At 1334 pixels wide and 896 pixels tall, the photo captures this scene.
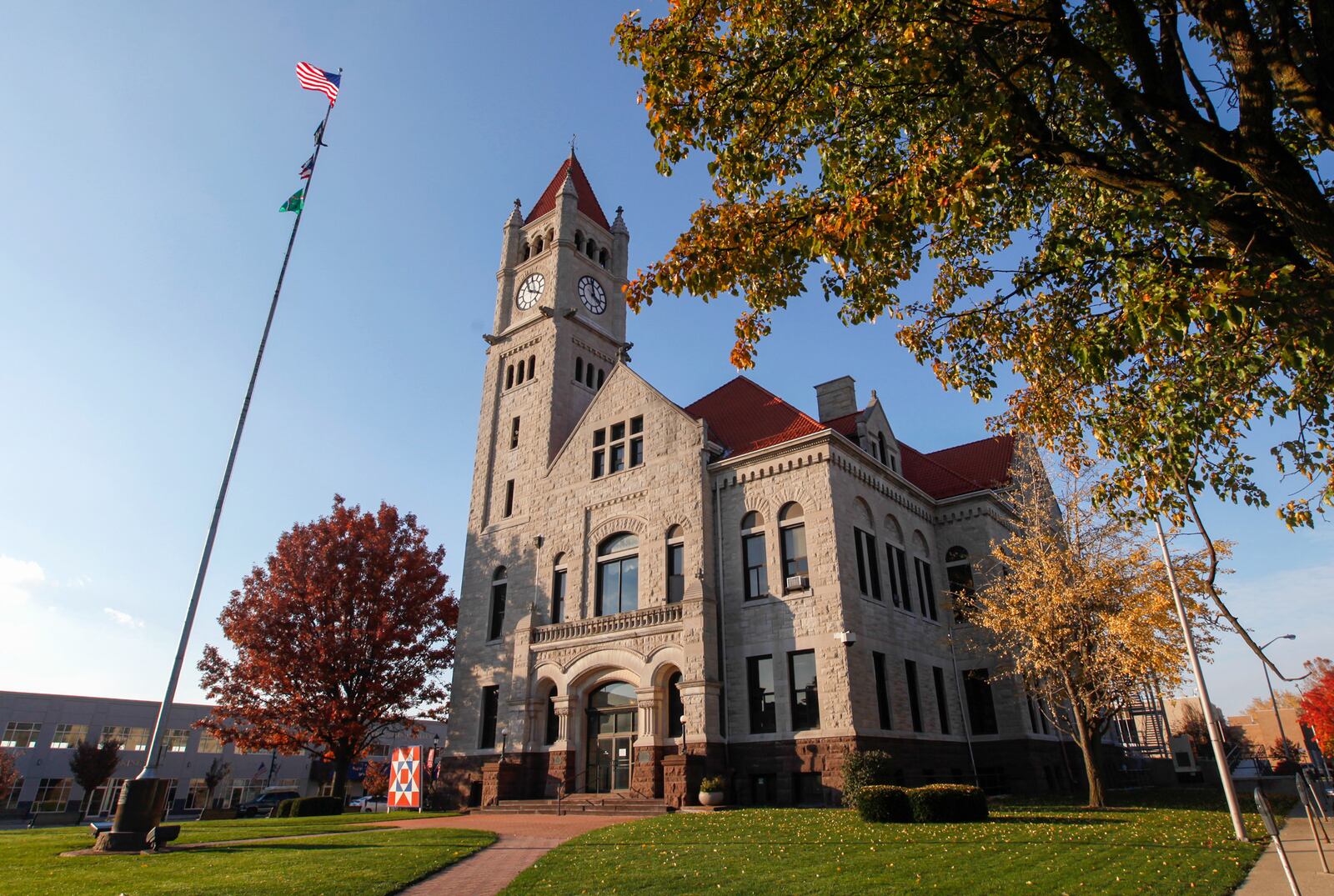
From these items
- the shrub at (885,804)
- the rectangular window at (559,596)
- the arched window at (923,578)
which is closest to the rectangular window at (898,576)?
the arched window at (923,578)

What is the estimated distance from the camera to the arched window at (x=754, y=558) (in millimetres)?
25938

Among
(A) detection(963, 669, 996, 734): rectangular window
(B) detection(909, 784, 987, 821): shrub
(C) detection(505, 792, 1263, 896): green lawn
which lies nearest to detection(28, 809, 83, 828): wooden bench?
(C) detection(505, 792, 1263, 896): green lawn

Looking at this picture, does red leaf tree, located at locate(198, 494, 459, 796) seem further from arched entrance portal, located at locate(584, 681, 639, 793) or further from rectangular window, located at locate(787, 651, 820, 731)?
rectangular window, located at locate(787, 651, 820, 731)

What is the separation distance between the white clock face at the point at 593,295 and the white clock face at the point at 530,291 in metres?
1.93

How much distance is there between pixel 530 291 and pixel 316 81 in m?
16.6

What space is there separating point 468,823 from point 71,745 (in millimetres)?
51757

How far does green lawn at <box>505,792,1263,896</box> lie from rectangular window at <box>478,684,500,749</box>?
45.8 feet

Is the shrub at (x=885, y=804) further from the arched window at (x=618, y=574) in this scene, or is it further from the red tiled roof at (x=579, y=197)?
the red tiled roof at (x=579, y=197)

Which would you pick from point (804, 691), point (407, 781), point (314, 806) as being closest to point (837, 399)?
point (804, 691)

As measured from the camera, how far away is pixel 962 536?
102ft

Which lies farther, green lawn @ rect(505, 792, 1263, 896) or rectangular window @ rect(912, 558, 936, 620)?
rectangular window @ rect(912, 558, 936, 620)

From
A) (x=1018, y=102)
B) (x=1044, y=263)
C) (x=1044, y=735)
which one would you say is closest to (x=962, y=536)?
(x=1044, y=735)

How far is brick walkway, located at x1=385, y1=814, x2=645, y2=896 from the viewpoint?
37.7 feet

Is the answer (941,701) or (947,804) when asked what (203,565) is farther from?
(941,701)
